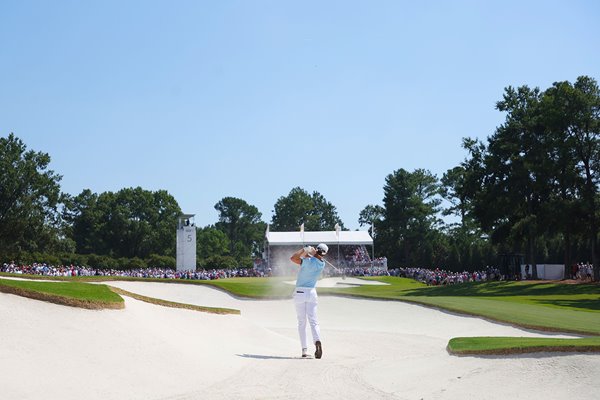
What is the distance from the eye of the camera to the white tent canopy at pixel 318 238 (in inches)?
3551

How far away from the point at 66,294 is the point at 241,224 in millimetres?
168961

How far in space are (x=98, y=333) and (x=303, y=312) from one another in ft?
13.8

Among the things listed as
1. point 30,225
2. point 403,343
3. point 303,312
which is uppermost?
point 30,225

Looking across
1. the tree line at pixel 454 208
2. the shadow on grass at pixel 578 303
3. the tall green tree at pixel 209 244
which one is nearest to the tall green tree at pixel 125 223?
the tree line at pixel 454 208

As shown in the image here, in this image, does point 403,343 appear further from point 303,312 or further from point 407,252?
point 407,252

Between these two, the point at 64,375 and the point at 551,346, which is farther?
the point at 551,346

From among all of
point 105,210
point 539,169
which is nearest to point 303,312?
point 539,169

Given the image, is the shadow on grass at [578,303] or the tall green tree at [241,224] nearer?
the shadow on grass at [578,303]

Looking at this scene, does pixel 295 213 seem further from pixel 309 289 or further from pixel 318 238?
pixel 309 289

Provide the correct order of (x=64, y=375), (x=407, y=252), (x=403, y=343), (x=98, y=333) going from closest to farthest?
(x=64, y=375) → (x=98, y=333) → (x=403, y=343) → (x=407, y=252)

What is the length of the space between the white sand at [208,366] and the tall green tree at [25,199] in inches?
2811

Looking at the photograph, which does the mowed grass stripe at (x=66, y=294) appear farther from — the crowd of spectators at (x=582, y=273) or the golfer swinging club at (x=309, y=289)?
the crowd of spectators at (x=582, y=273)

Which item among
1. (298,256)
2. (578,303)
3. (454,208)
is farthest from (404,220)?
(298,256)

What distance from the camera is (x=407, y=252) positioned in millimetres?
121062
